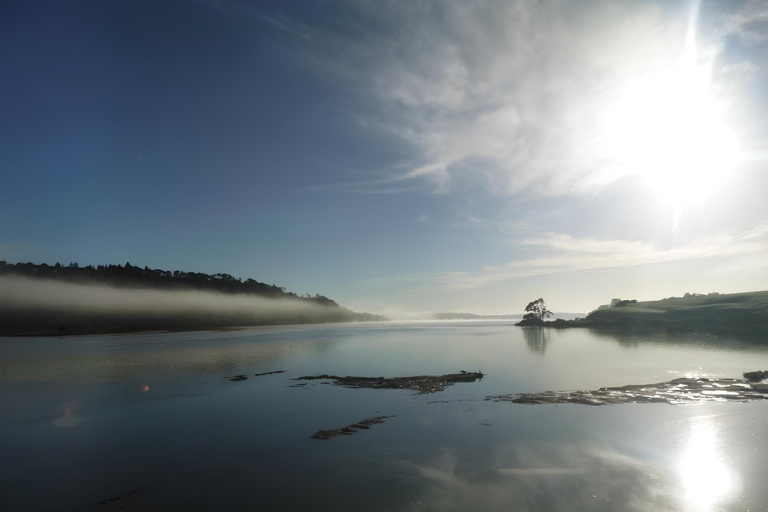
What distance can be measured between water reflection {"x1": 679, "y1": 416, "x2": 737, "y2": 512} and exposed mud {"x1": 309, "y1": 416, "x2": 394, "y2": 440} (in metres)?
16.0

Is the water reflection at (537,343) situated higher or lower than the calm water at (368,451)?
lower

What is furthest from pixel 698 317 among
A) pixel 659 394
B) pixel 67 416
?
pixel 67 416

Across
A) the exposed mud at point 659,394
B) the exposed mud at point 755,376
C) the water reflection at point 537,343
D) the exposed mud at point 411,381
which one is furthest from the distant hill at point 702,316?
the exposed mud at point 411,381

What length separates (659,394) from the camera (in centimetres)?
3073

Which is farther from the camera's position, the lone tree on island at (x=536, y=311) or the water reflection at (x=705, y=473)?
the lone tree on island at (x=536, y=311)

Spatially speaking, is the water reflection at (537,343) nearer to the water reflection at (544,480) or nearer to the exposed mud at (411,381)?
the exposed mud at (411,381)

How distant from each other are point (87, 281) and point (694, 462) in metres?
246

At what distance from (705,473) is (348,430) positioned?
17.9 m

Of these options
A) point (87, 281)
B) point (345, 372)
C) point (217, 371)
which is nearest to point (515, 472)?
point (345, 372)

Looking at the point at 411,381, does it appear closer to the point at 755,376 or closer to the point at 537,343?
the point at 755,376

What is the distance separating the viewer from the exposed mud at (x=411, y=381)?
115ft

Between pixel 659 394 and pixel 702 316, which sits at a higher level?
pixel 702 316

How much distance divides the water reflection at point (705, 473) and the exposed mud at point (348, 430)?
15974 mm

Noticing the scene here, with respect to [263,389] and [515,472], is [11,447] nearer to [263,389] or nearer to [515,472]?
[263,389]
